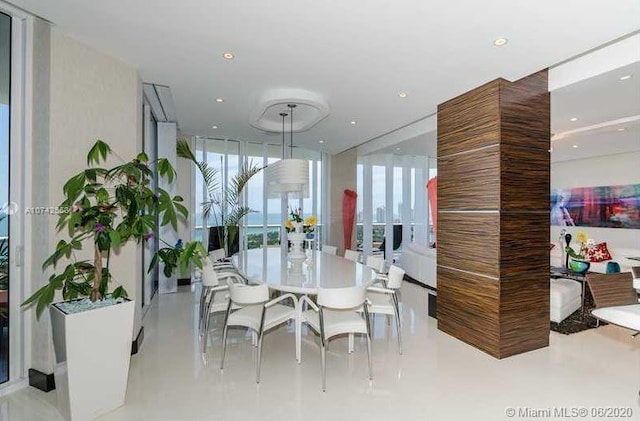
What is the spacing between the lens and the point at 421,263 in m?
6.27

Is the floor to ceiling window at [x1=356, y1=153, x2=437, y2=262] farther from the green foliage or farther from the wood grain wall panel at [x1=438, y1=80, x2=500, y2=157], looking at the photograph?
the green foliage

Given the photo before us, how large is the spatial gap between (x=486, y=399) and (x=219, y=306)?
2.51 m

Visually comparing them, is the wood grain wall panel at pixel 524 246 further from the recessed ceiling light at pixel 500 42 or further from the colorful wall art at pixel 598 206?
the colorful wall art at pixel 598 206

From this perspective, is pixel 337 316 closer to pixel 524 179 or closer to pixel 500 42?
pixel 524 179

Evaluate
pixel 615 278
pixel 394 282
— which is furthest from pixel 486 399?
pixel 615 278

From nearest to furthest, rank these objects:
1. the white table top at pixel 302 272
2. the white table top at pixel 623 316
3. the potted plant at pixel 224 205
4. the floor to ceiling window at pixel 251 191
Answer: the white table top at pixel 623 316 → the white table top at pixel 302 272 → the potted plant at pixel 224 205 → the floor to ceiling window at pixel 251 191

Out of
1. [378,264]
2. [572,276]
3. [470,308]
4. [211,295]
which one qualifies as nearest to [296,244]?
[378,264]

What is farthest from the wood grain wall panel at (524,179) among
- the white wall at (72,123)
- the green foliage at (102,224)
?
the white wall at (72,123)

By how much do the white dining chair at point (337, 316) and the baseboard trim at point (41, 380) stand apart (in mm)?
1933

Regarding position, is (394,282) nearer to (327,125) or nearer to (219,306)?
(219,306)

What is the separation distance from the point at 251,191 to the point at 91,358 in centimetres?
515

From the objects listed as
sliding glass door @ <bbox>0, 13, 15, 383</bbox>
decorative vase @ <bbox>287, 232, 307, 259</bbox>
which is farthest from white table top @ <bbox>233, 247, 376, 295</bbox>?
sliding glass door @ <bbox>0, 13, 15, 383</bbox>

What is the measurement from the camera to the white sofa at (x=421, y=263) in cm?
593

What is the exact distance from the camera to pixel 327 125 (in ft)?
17.7
